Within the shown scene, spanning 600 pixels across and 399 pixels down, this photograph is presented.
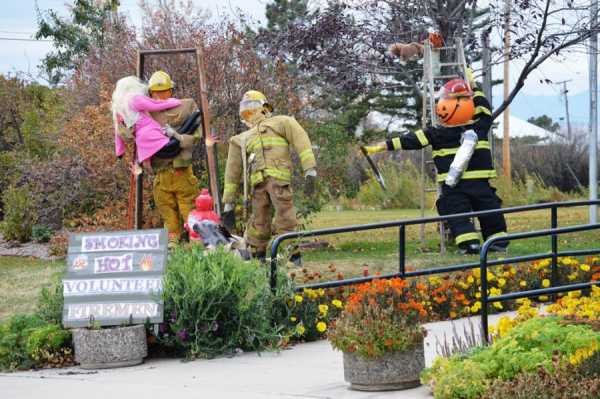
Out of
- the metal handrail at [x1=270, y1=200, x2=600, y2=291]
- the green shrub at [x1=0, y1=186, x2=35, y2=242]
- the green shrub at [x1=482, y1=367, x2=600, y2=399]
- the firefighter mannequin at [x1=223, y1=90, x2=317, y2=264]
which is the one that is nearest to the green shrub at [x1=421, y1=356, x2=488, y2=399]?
the green shrub at [x1=482, y1=367, x2=600, y2=399]

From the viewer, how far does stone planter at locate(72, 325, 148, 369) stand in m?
8.84

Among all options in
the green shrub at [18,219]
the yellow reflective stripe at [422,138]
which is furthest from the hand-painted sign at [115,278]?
the green shrub at [18,219]

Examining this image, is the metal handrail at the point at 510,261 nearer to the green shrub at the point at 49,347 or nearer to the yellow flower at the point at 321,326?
the yellow flower at the point at 321,326

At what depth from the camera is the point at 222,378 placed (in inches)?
318

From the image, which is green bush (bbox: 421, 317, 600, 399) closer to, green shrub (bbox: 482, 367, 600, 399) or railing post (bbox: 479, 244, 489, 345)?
green shrub (bbox: 482, 367, 600, 399)

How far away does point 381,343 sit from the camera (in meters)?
7.24

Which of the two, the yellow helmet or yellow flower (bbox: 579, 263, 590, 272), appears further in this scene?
the yellow helmet

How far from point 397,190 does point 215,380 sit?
2404 cm

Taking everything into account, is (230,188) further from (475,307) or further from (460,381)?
(460,381)

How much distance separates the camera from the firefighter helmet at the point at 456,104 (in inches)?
526

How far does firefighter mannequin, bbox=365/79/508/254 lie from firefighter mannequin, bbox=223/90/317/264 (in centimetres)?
126

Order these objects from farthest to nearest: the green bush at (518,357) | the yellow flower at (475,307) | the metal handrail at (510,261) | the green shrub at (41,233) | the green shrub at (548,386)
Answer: the green shrub at (41,233)
the yellow flower at (475,307)
the metal handrail at (510,261)
the green bush at (518,357)
the green shrub at (548,386)

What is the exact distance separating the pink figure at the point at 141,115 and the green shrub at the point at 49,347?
157 inches

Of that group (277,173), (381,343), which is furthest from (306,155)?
(381,343)
